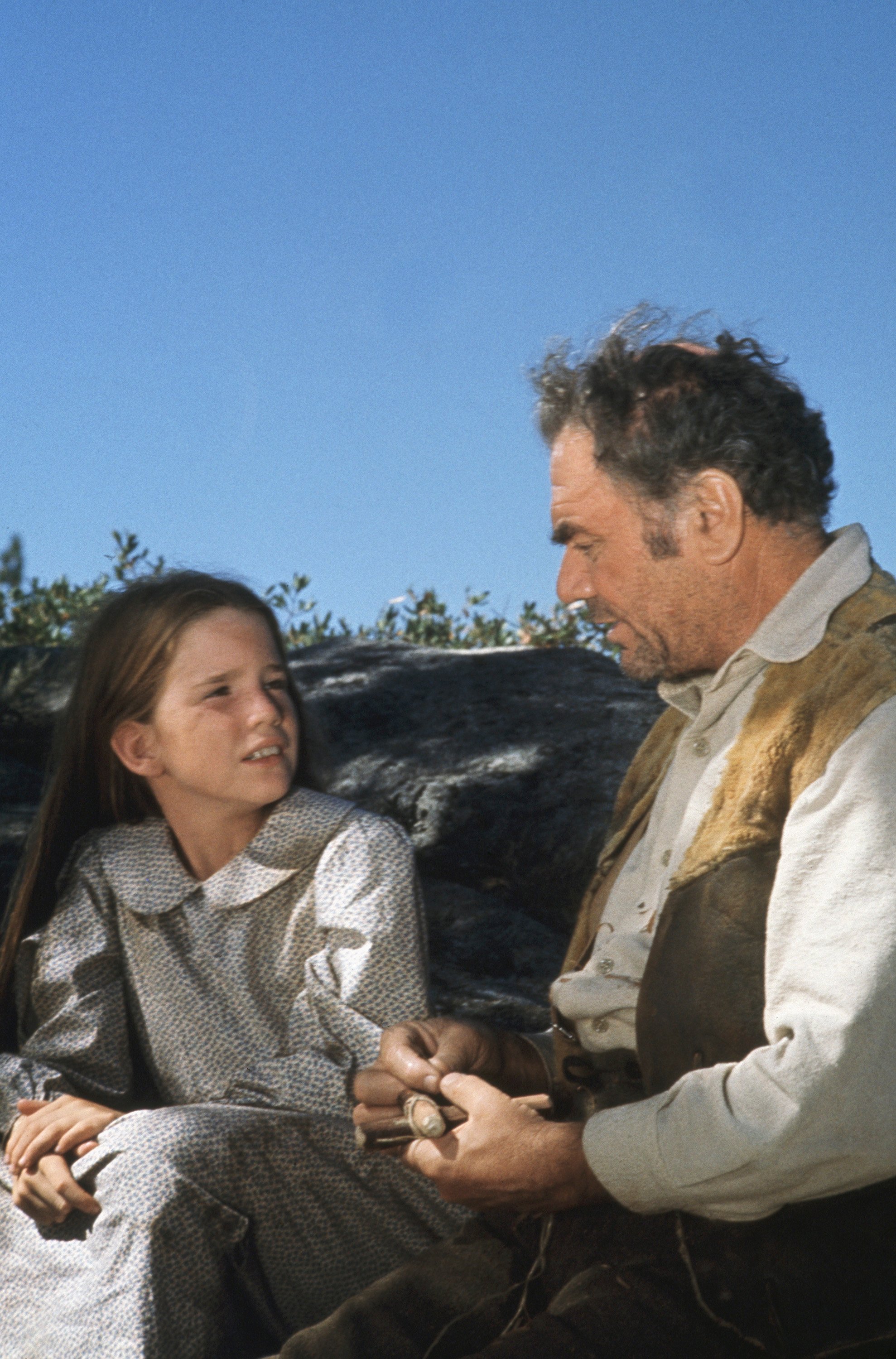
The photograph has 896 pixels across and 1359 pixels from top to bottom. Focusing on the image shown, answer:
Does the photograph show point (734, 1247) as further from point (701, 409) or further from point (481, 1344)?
point (701, 409)

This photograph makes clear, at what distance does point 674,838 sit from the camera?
8.32 ft

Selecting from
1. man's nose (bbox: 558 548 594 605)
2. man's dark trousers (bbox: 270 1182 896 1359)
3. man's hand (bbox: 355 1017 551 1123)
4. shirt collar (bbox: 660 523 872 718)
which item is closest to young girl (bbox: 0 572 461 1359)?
man's hand (bbox: 355 1017 551 1123)

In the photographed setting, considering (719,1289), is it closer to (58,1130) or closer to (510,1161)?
(510,1161)

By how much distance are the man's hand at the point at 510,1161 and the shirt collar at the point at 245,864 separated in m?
0.90

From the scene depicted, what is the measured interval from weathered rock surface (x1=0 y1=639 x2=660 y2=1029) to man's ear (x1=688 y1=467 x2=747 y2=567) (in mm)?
1795

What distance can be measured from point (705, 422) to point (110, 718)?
1552 mm

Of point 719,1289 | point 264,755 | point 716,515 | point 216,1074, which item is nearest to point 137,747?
point 264,755

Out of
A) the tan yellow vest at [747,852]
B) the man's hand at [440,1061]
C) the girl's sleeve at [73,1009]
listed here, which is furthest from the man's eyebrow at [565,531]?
the girl's sleeve at [73,1009]

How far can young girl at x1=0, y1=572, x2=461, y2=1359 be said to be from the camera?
8.19ft

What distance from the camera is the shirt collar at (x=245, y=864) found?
10.1ft

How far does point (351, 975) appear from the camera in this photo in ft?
9.25

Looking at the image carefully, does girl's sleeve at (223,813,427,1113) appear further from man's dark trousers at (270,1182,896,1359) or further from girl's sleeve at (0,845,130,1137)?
man's dark trousers at (270,1182,896,1359)

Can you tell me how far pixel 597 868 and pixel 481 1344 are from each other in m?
0.90

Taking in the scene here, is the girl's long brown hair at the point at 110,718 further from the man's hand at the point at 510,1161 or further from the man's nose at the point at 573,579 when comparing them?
the man's hand at the point at 510,1161
